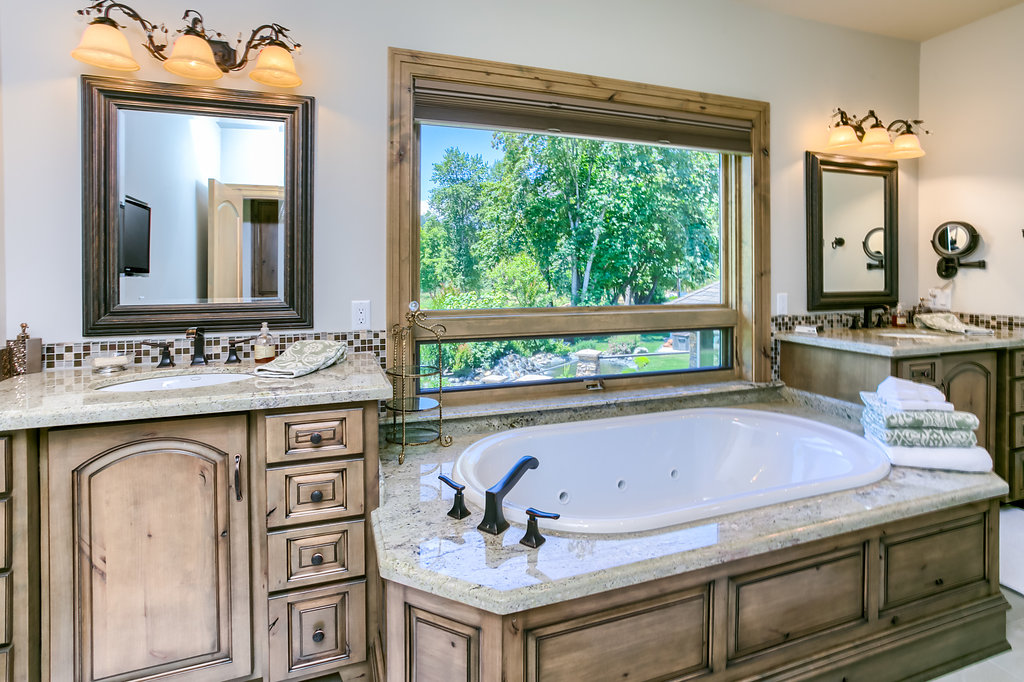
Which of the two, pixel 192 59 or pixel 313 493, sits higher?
pixel 192 59

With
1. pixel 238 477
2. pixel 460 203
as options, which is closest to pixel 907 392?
pixel 460 203

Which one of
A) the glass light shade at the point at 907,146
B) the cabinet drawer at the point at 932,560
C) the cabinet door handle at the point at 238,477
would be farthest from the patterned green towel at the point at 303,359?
the glass light shade at the point at 907,146

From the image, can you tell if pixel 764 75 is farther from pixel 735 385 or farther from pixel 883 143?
pixel 735 385

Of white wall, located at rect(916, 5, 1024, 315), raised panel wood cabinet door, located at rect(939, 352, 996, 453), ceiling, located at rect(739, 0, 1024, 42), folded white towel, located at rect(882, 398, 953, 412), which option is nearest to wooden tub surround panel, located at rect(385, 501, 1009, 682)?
folded white towel, located at rect(882, 398, 953, 412)

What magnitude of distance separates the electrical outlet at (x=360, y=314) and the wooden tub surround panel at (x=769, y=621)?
120 cm

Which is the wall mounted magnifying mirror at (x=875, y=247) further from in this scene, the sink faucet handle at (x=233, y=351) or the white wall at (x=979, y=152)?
the sink faucet handle at (x=233, y=351)

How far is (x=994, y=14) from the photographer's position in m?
3.15

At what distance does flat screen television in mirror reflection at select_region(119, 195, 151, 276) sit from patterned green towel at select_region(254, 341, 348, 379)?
61 cm

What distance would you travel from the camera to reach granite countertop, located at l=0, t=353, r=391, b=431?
143 centimetres

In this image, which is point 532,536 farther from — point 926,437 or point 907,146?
point 907,146

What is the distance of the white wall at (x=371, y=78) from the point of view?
6.29ft

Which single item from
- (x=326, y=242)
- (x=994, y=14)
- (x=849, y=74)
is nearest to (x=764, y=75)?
(x=849, y=74)

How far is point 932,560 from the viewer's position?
1763 mm

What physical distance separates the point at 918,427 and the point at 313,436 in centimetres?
212
